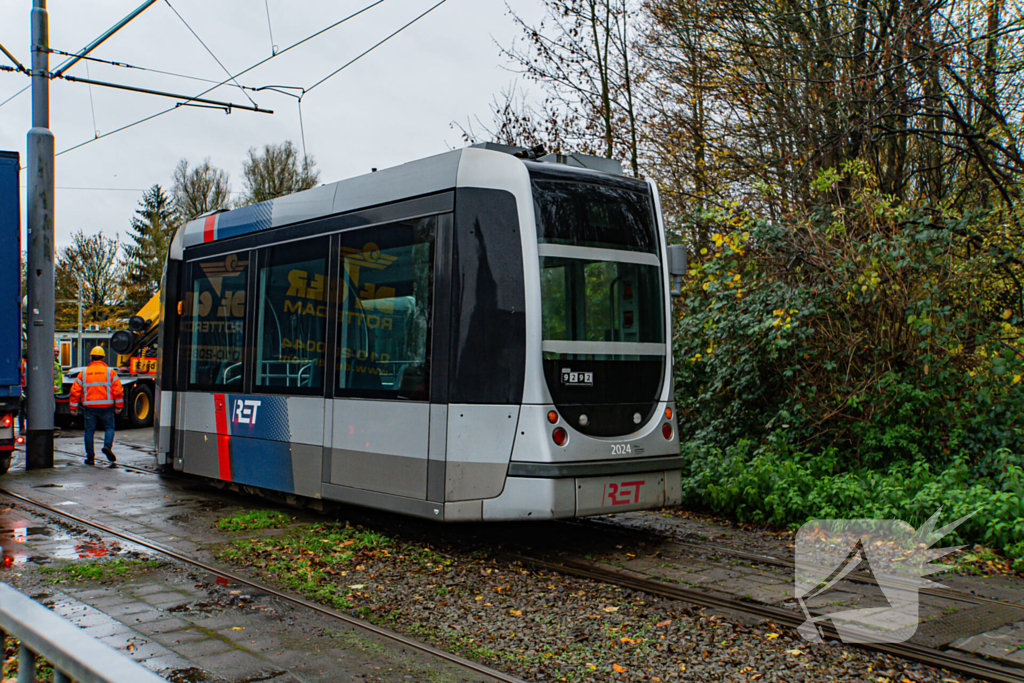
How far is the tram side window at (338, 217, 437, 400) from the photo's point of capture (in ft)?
22.7

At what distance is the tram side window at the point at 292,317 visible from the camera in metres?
7.96

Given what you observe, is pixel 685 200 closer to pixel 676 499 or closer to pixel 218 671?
pixel 676 499

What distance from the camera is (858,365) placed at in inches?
363

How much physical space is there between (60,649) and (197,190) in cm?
4943

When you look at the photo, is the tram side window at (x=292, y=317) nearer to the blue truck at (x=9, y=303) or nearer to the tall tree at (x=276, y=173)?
the blue truck at (x=9, y=303)

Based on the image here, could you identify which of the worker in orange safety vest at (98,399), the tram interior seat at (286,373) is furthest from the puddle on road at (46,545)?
the worker in orange safety vest at (98,399)

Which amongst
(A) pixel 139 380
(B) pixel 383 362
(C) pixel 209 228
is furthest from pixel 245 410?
(A) pixel 139 380

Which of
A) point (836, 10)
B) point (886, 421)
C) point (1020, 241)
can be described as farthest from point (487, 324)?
point (836, 10)

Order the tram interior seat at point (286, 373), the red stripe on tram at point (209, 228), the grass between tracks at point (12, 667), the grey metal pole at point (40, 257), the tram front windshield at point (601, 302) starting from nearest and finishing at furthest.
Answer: the grass between tracks at point (12, 667), the tram front windshield at point (601, 302), the tram interior seat at point (286, 373), the red stripe on tram at point (209, 228), the grey metal pole at point (40, 257)

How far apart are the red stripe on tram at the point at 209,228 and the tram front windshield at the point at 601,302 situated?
4627mm

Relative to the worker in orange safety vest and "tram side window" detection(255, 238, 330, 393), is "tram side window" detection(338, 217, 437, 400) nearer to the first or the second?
"tram side window" detection(255, 238, 330, 393)

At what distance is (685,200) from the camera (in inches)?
569

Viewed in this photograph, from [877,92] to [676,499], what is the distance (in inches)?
269
